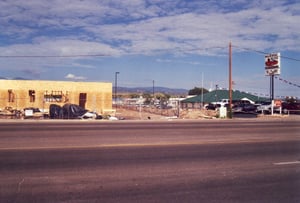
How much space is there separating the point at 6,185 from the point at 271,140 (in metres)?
12.4

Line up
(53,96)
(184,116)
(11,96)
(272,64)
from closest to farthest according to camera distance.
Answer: (184,116) → (272,64) → (11,96) → (53,96)

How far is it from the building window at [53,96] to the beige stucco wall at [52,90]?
0.28 meters

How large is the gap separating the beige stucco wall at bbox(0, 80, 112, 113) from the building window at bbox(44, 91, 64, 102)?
0.28m

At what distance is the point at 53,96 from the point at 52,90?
777 mm

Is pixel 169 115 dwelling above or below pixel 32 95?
Result: below

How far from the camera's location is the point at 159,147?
14.0 m

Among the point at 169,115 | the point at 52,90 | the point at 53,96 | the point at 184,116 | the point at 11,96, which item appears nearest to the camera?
the point at 184,116

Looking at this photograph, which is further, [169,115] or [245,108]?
[245,108]

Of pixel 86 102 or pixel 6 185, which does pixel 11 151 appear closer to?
pixel 6 185

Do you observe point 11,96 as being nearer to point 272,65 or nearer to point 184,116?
point 184,116

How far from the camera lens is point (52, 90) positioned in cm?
4888

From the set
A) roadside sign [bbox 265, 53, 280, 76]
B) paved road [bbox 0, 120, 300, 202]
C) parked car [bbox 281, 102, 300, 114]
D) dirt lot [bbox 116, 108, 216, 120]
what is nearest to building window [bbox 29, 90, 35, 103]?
dirt lot [bbox 116, 108, 216, 120]

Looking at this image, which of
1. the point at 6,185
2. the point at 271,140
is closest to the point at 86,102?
the point at 271,140

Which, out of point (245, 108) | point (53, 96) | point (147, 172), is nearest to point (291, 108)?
point (245, 108)
